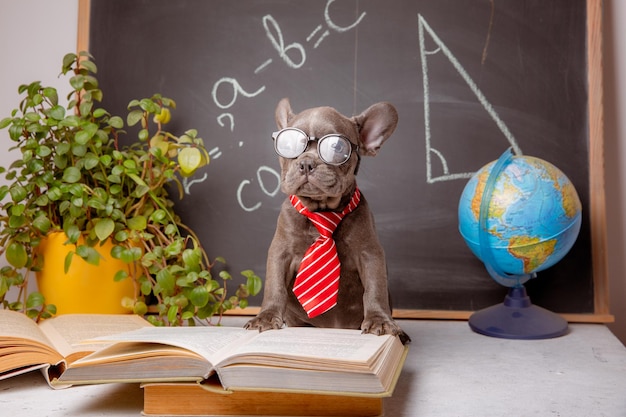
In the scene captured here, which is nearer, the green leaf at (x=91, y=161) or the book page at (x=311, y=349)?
the book page at (x=311, y=349)

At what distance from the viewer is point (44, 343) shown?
50.3 inches

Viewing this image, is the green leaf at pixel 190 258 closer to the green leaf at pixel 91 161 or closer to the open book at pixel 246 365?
the green leaf at pixel 91 161

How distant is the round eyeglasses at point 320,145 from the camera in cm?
150

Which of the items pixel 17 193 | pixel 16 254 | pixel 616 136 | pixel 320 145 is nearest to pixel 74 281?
pixel 16 254

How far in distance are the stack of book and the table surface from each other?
0.07 meters

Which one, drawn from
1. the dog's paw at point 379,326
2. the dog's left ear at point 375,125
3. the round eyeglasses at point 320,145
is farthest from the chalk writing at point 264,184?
the dog's paw at point 379,326

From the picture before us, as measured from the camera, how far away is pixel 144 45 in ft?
7.70

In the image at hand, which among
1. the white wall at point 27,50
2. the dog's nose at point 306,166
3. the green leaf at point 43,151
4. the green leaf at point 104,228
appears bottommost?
the green leaf at point 104,228

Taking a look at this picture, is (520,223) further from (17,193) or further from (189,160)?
(17,193)

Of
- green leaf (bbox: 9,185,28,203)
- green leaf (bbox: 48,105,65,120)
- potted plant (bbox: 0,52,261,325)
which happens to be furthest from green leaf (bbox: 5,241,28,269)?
green leaf (bbox: 48,105,65,120)

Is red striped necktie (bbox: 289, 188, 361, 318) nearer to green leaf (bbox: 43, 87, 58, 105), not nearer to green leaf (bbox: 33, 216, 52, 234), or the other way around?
green leaf (bbox: 33, 216, 52, 234)

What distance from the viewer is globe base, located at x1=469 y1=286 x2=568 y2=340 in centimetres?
186

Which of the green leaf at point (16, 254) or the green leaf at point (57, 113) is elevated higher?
the green leaf at point (57, 113)

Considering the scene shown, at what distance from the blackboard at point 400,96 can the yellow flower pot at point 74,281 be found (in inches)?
16.4
